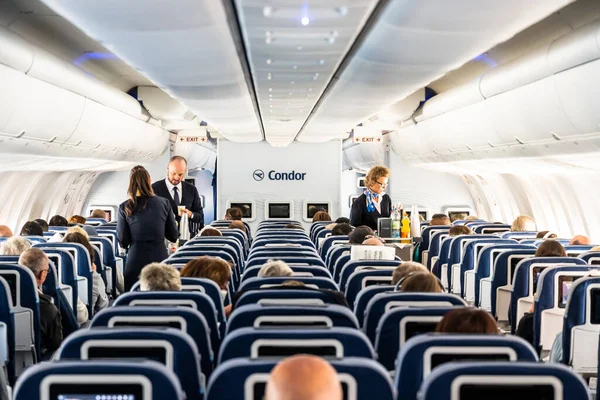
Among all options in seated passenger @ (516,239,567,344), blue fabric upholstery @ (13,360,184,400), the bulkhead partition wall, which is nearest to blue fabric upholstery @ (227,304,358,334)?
blue fabric upholstery @ (13,360,184,400)

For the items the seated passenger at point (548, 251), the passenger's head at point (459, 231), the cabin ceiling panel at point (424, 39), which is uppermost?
the cabin ceiling panel at point (424, 39)

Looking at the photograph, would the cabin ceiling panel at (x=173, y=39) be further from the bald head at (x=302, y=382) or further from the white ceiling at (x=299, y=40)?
the bald head at (x=302, y=382)

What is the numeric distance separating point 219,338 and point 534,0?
304 cm

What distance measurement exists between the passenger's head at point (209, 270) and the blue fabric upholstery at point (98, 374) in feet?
12.9

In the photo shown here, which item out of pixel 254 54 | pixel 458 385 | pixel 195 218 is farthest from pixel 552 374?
pixel 195 218

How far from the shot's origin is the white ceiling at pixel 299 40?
574 centimetres

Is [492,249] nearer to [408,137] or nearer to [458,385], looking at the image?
[458,385]

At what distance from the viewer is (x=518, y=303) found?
9094mm

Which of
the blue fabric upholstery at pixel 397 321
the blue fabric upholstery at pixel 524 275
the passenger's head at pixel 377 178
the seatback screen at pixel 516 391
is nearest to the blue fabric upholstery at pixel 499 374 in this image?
the seatback screen at pixel 516 391

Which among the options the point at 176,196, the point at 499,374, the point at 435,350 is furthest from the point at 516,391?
the point at 176,196

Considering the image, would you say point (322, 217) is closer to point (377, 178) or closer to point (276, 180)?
point (276, 180)

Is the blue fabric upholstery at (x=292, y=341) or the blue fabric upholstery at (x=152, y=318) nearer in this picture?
the blue fabric upholstery at (x=292, y=341)

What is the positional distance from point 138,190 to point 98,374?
19.7 ft

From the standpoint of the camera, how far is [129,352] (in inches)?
181
